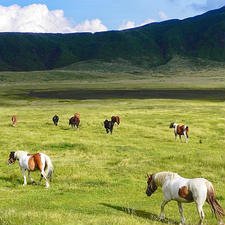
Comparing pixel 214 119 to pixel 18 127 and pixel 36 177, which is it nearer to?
pixel 18 127

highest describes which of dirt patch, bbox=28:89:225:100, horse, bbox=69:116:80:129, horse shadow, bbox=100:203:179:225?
dirt patch, bbox=28:89:225:100

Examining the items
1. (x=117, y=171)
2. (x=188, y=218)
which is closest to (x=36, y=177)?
(x=117, y=171)

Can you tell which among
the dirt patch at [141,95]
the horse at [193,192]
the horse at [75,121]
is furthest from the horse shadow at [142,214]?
the dirt patch at [141,95]

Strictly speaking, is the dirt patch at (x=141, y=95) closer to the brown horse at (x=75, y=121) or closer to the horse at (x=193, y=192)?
the brown horse at (x=75, y=121)

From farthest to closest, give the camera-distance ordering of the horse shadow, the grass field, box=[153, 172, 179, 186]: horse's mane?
the grass field, box=[153, 172, 179, 186]: horse's mane, the horse shadow

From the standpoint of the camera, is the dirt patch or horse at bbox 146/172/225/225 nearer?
horse at bbox 146/172/225/225

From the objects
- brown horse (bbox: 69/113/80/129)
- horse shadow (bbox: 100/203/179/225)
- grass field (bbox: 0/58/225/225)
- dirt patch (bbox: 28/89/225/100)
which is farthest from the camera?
dirt patch (bbox: 28/89/225/100)

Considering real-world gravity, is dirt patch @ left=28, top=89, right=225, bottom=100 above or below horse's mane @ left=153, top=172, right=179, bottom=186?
above

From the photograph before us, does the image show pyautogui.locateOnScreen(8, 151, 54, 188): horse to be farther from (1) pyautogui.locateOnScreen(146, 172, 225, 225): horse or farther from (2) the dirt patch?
(2) the dirt patch

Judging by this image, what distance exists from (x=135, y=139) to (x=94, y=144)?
5705mm

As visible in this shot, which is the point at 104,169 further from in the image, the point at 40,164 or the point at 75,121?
the point at 75,121

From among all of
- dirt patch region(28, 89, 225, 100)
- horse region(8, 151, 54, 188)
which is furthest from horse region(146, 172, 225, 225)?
dirt patch region(28, 89, 225, 100)

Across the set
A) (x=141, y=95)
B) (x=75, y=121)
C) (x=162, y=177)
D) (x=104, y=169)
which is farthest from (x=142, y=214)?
(x=141, y=95)

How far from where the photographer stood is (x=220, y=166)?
22531 millimetres
